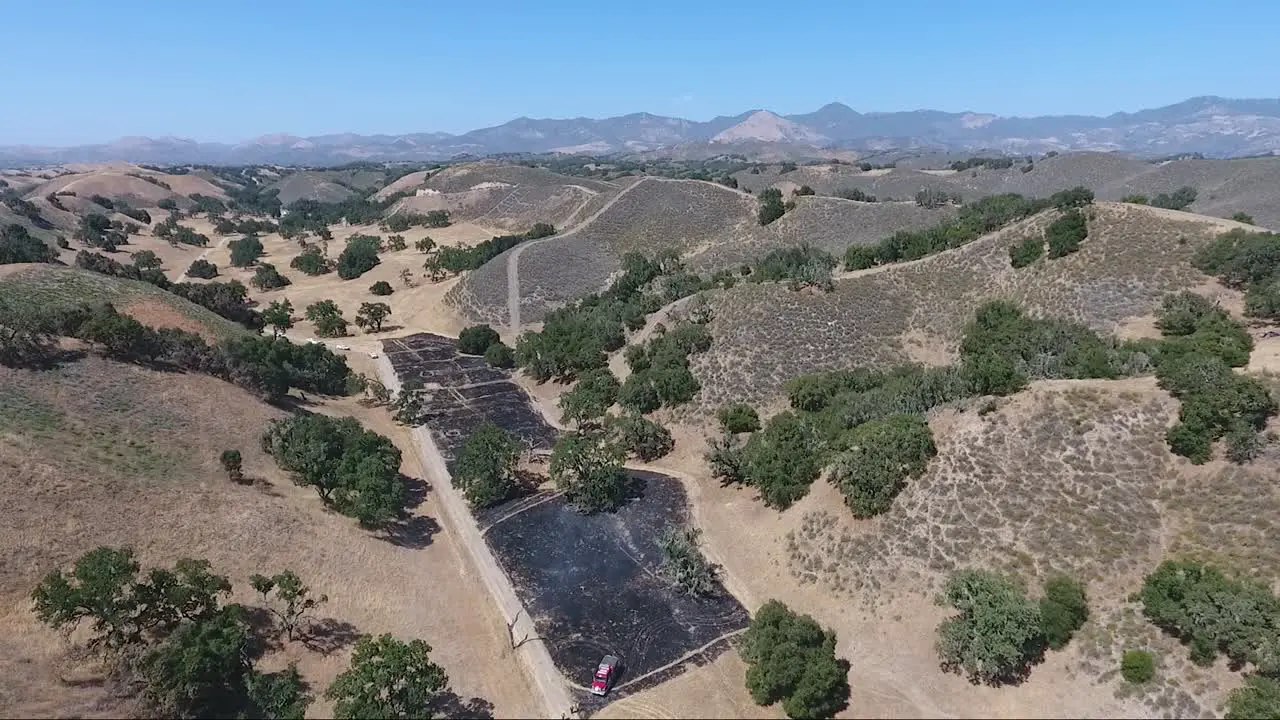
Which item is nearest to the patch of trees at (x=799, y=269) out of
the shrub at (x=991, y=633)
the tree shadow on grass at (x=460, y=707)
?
the shrub at (x=991, y=633)

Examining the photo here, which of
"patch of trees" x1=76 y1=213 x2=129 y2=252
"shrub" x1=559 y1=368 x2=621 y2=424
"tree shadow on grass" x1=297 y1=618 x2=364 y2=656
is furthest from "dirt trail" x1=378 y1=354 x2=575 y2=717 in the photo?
"patch of trees" x1=76 y1=213 x2=129 y2=252

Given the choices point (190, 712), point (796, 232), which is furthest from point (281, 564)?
point (796, 232)

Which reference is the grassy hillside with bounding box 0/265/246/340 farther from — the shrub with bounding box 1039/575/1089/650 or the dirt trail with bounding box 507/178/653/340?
the shrub with bounding box 1039/575/1089/650

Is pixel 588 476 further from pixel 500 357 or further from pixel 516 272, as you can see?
pixel 516 272

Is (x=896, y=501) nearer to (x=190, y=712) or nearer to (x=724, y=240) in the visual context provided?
(x=190, y=712)

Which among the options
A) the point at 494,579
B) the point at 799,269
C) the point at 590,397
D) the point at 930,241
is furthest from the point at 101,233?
the point at 930,241

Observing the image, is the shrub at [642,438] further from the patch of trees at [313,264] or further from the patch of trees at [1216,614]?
the patch of trees at [313,264]

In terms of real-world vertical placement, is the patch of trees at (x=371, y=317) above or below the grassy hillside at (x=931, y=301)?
below
